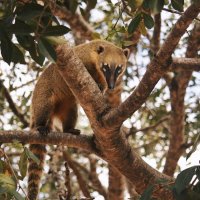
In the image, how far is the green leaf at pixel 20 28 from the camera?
246cm

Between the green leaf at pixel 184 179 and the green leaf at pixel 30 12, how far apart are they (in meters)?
1.08

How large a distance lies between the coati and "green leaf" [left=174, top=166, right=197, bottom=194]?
2.46 meters

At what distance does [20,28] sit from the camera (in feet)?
8.11

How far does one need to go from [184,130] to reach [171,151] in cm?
38

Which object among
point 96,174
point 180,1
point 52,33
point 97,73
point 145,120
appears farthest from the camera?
point 145,120

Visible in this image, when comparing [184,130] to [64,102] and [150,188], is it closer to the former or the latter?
[64,102]

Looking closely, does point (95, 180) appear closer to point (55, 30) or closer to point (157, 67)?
point (157, 67)

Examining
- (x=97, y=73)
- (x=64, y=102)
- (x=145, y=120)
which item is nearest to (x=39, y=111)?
(x=64, y=102)

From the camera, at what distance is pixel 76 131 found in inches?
210

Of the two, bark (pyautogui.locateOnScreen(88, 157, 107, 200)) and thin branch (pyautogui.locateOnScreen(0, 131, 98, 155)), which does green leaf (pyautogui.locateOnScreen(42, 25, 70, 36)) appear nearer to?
thin branch (pyautogui.locateOnScreen(0, 131, 98, 155))

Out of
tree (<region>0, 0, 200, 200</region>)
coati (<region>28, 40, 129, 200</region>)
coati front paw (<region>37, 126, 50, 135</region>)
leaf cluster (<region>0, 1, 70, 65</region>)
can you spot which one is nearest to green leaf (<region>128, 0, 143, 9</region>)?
tree (<region>0, 0, 200, 200</region>)

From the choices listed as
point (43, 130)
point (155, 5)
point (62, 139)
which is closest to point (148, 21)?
point (155, 5)

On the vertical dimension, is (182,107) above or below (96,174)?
above

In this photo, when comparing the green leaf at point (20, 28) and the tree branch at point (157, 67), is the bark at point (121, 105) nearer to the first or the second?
the tree branch at point (157, 67)
